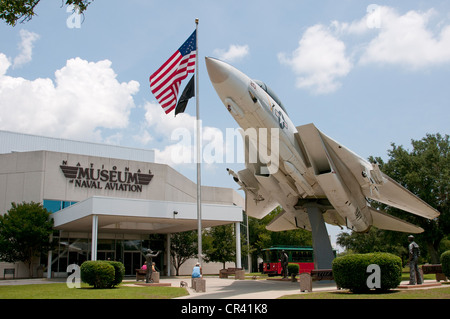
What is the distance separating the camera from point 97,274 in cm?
1617

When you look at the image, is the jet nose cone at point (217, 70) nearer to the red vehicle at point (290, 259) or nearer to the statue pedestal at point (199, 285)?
the statue pedestal at point (199, 285)

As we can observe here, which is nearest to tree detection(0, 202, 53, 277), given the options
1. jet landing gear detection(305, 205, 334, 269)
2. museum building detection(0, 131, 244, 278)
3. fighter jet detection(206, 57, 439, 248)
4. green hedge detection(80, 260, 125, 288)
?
museum building detection(0, 131, 244, 278)

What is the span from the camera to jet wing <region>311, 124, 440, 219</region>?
→ 17.6 meters

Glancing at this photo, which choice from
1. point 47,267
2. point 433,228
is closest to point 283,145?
point 433,228

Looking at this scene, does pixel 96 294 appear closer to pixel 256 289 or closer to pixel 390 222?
pixel 256 289

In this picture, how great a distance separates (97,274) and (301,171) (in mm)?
10137

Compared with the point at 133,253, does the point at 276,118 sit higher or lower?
higher

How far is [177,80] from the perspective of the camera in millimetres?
18906

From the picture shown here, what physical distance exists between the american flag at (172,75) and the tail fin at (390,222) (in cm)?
1249

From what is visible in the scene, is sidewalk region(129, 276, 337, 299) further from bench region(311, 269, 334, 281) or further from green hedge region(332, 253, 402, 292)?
green hedge region(332, 253, 402, 292)

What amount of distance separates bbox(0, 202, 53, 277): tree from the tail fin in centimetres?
2495

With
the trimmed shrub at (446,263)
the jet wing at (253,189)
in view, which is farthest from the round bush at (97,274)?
the trimmed shrub at (446,263)
